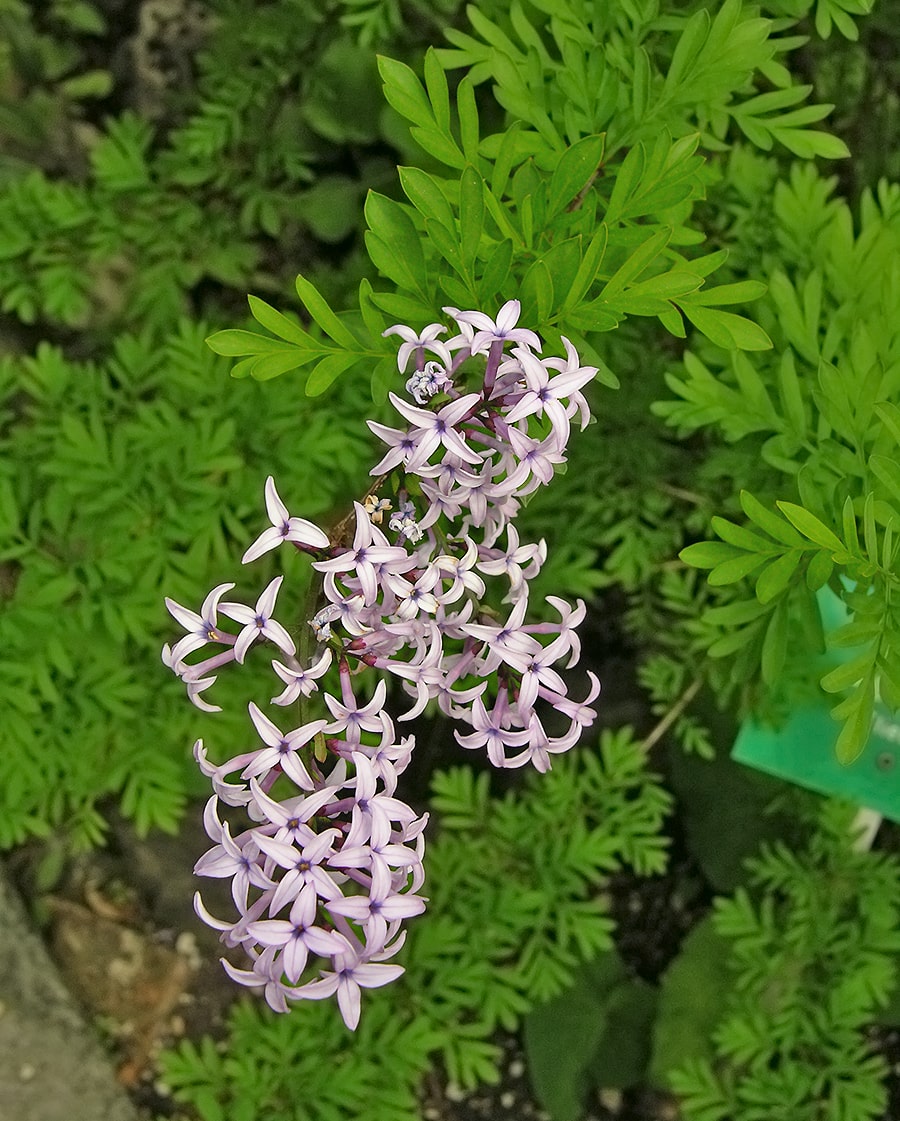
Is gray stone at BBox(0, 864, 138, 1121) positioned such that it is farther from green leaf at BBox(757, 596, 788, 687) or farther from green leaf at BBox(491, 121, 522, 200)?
green leaf at BBox(491, 121, 522, 200)

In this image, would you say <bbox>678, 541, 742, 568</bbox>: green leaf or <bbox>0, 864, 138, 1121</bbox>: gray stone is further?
<bbox>0, 864, 138, 1121</bbox>: gray stone

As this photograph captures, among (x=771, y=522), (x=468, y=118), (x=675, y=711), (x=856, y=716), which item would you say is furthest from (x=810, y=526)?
(x=675, y=711)

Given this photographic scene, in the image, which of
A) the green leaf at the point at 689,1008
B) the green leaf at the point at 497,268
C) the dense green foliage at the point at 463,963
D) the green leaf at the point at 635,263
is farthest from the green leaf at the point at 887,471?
the green leaf at the point at 689,1008

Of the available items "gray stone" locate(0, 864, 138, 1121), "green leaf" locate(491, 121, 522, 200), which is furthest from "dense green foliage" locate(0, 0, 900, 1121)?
A: "green leaf" locate(491, 121, 522, 200)

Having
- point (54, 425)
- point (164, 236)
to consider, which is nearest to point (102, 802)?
point (54, 425)

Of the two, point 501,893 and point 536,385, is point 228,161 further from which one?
point 501,893

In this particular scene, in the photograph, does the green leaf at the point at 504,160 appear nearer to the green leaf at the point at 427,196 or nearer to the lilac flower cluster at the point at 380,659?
the green leaf at the point at 427,196

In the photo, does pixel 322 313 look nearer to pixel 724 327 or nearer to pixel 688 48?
pixel 724 327
